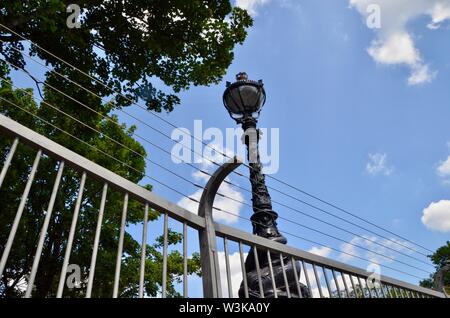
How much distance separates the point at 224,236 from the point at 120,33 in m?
6.85

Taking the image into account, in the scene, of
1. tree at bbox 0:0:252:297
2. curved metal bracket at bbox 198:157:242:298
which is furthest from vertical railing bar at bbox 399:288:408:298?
tree at bbox 0:0:252:297

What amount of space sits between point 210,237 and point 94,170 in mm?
828

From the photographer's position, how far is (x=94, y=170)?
6.11 ft

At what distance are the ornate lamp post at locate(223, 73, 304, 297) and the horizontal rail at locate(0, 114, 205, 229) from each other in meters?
0.61

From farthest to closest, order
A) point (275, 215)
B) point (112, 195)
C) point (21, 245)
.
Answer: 1. point (112, 195)
2. point (21, 245)
3. point (275, 215)

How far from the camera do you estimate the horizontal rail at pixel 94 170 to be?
170 centimetres

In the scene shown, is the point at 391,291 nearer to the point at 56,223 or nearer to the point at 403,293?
the point at 403,293

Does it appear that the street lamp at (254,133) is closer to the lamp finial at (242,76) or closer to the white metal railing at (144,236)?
the lamp finial at (242,76)

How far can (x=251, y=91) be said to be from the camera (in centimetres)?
487

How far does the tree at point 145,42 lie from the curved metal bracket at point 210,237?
18.3 feet

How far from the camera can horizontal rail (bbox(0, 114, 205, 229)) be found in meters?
1.70

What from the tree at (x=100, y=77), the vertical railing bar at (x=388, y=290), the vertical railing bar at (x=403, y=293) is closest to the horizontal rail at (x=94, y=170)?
the vertical railing bar at (x=388, y=290)

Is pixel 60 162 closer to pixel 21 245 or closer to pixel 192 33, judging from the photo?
pixel 192 33
